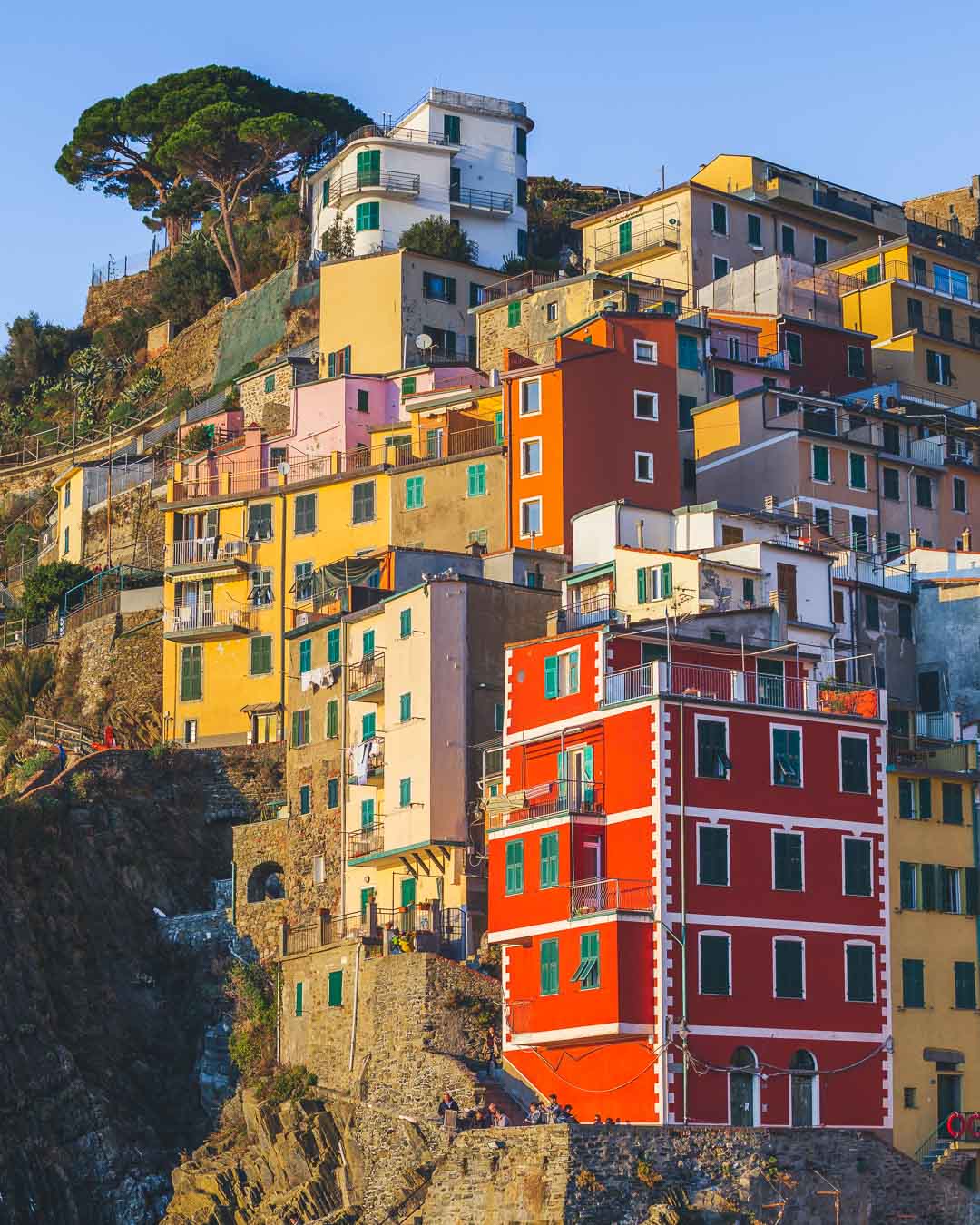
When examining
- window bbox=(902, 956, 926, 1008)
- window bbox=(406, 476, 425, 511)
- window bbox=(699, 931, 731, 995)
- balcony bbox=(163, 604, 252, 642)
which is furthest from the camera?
balcony bbox=(163, 604, 252, 642)

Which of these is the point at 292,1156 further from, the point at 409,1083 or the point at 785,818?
the point at 785,818

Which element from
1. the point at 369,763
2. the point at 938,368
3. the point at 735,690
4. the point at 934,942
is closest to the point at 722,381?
the point at 938,368

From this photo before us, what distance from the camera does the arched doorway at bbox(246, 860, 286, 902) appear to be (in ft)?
246

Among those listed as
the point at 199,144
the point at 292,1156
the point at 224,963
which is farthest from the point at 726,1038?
the point at 199,144

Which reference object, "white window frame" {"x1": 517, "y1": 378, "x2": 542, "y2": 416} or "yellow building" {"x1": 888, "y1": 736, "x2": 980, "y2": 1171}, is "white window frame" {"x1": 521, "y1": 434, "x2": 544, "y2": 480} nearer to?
"white window frame" {"x1": 517, "y1": 378, "x2": 542, "y2": 416}

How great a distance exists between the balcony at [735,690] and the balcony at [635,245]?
41.0 meters

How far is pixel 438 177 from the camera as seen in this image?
110m

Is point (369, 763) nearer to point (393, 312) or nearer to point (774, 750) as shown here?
point (774, 750)

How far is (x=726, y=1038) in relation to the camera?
58469 millimetres

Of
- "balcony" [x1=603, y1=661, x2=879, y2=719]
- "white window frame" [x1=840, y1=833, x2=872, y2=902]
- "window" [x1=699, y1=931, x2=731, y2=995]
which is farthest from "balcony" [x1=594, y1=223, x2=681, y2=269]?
"window" [x1=699, y1=931, x2=731, y2=995]

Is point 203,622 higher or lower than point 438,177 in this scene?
lower

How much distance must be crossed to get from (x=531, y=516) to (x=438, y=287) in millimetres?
23573

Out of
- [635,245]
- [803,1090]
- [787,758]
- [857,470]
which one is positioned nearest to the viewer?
[803,1090]

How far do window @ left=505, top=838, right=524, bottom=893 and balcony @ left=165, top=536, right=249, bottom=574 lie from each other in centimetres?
2709
